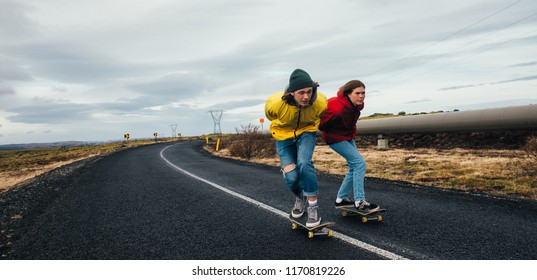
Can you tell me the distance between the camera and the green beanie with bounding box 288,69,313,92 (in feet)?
12.0

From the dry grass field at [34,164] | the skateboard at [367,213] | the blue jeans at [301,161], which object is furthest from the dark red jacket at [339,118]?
the dry grass field at [34,164]

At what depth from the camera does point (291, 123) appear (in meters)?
A: 3.92

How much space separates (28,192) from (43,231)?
5.01m

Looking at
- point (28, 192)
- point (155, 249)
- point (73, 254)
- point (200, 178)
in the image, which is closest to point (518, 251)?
point (155, 249)

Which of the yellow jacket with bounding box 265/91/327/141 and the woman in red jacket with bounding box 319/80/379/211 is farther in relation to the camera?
the woman in red jacket with bounding box 319/80/379/211

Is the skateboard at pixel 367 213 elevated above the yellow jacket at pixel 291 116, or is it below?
below

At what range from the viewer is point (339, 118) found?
14.8 feet

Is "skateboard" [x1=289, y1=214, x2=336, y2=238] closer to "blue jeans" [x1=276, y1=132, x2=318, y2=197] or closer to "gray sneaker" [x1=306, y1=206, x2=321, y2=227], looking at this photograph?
"gray sneaker" [x1=306, y1=206, x2=321, y2=227]

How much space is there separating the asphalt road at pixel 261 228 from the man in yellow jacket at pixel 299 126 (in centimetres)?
58

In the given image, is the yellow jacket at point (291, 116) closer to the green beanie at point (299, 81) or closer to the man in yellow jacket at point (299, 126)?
the man in yellow jacket at point (299, 126)

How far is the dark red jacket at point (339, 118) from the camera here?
4492 millimetres

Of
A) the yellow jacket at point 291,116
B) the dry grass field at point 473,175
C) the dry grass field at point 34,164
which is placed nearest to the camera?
the yellow jacket at point 291,116

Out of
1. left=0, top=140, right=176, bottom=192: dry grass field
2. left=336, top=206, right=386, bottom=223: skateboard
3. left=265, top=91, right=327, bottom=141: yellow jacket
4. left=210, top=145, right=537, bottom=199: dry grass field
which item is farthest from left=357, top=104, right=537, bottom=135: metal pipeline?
left=0, top=140, right=176, bottom=192: dry grass field

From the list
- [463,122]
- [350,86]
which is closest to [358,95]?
[350,86]
